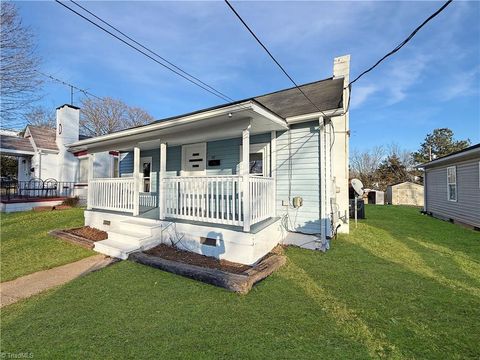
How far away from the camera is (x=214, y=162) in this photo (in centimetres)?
752

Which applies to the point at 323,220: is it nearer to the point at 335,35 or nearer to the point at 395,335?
the point at 395,335

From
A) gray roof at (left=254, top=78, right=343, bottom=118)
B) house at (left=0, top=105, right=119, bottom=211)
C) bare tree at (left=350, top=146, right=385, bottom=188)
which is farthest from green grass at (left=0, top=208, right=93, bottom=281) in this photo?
bare tree at (left=350, top=146, right=385, bottom=188)

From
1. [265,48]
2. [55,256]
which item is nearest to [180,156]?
[55,256]

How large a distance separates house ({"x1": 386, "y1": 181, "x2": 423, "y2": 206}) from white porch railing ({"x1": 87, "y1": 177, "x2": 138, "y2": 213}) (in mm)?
25285

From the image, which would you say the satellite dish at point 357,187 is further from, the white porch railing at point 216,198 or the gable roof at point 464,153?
the white porch railing at point 216,198

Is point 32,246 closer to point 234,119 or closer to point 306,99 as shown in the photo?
point 234,119

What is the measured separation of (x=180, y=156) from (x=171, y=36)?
12.7ft

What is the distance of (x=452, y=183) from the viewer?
36.4ft

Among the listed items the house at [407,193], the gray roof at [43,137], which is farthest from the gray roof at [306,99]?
the house at [407,193]

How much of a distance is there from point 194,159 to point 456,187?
11.7 meters

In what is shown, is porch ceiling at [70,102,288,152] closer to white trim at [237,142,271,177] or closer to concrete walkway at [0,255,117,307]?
white trim at [237,142,271,177]

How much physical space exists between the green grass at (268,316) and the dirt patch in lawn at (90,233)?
261cm

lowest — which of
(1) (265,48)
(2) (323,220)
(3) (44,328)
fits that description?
(3) (44,328)

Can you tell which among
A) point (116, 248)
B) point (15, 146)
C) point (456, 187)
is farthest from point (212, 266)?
point (15, 146)
